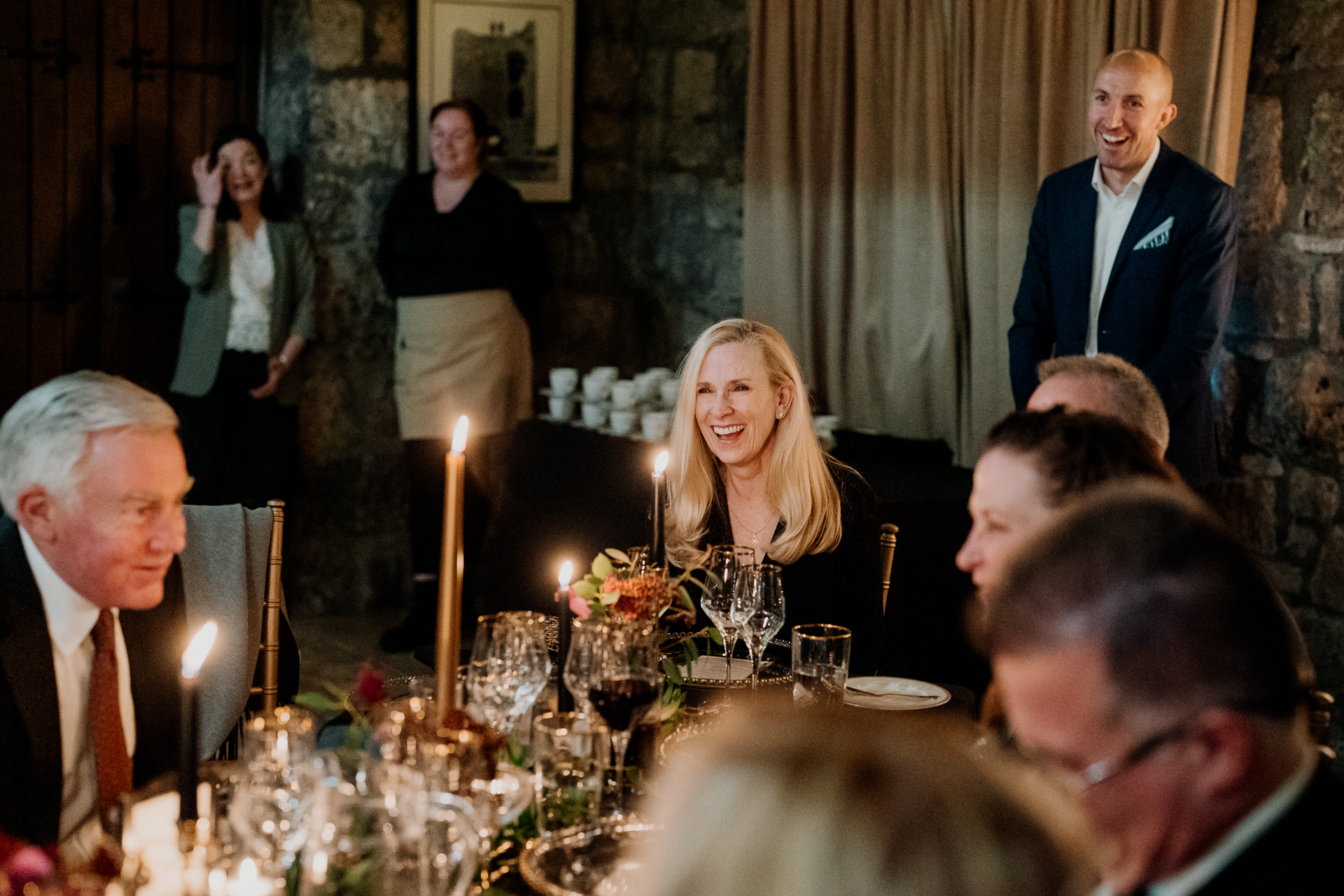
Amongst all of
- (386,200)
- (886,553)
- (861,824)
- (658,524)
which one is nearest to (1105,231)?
(886,553)

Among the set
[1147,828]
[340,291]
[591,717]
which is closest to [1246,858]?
[1147,828]

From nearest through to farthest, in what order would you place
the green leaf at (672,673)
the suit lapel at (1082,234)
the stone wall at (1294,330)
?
the green leaf at (672,673), the stone wall at (1294,330), the suit lapel at (1082,234)

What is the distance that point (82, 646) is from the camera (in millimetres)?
1808

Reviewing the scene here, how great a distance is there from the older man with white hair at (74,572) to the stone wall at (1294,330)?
2834 millimetres

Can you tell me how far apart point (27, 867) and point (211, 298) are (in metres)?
4.05

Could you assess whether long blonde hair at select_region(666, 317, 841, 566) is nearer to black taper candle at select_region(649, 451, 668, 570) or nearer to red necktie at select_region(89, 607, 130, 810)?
black taper candle at select_region(649, 451, 668, 570)

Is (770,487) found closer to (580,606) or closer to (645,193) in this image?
(580,606)

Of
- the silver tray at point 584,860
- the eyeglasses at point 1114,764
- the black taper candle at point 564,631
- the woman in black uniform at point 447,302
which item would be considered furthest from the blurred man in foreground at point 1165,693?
the woman in black uniform at point 447,302

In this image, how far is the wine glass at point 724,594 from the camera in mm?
2158

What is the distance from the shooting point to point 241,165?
487 cm

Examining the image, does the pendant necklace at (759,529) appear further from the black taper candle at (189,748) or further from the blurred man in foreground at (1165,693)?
the blurred man in foreground at (1165,693)

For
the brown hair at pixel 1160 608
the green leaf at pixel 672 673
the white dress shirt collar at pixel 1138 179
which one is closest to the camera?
the brown hair at pixel 1160 608

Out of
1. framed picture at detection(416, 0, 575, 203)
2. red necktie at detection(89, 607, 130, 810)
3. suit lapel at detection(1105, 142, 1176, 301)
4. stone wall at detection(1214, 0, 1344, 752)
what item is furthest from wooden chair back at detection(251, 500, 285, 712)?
framed picture at detection(416, 0, 575, 203)

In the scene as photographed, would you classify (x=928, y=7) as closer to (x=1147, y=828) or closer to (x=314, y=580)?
(x=314, y=580)
